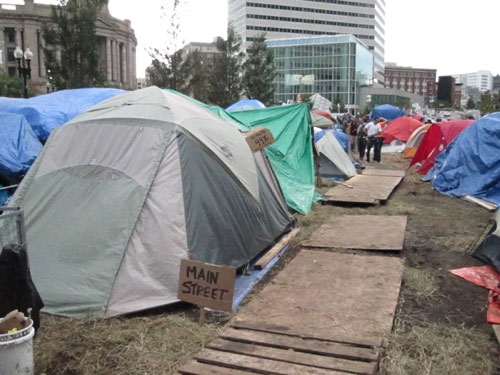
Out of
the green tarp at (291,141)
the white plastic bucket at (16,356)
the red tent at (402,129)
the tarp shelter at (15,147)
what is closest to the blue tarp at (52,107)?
the tarp shelter at (15,147)

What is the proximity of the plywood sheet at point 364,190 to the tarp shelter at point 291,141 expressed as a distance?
79 centimetres

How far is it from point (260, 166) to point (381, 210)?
11.7 feet

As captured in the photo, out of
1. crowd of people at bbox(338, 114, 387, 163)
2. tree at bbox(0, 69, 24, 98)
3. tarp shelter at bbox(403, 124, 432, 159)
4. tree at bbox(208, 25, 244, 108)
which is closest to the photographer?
crowd of people at bbox(338, 114, 387, 163)

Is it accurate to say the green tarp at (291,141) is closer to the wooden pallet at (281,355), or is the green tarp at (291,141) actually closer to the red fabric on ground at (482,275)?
the red fabric on ground at (482,275)

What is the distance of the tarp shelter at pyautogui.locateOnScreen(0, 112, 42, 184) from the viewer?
736cm

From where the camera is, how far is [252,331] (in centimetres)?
374

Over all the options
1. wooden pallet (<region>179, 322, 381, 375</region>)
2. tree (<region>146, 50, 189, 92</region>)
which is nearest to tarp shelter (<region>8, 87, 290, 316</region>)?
wooden pallet (<region>179, 322, 381, 375</region>)

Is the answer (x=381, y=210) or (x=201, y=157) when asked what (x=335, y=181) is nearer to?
(x=381, y=210)

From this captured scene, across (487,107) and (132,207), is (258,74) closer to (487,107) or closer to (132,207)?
(132,207)

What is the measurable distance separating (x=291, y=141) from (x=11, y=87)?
35.3m

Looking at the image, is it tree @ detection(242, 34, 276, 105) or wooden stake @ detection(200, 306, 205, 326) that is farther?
tree @ detection(242, 34, 276, 105)

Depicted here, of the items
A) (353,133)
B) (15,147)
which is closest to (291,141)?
(15,147)

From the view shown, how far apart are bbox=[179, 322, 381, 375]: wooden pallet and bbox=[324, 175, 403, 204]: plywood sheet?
601 centimetres

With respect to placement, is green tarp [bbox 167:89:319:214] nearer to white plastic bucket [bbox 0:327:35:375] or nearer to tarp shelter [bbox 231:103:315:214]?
tarp shelter [bbox 231:103:315:214]
